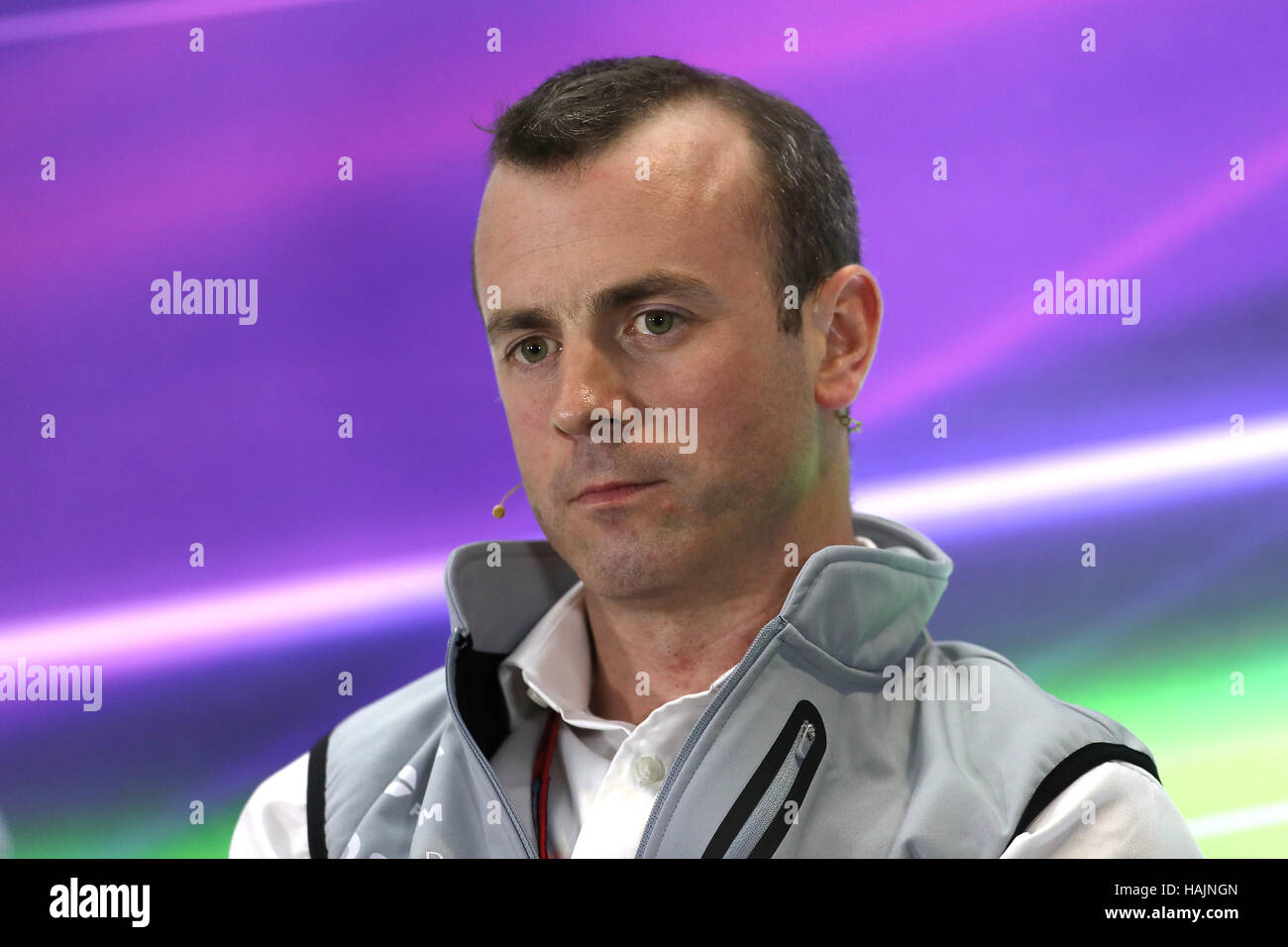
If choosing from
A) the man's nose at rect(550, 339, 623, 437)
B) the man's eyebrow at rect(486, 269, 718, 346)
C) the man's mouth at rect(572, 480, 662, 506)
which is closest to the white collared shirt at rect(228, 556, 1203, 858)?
the man's mouth at rect(572, 480, 662, 506)

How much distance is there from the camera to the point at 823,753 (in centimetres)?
167

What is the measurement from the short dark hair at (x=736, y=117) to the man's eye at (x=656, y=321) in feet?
0.57

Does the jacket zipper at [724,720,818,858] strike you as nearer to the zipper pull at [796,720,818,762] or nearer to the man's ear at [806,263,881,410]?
the zipper pull at [796,720,818,762]

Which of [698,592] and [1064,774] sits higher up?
[698,592]

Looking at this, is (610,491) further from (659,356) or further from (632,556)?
(659,356)

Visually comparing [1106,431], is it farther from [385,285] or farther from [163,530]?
[163,530]

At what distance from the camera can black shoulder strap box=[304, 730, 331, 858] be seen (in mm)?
1864

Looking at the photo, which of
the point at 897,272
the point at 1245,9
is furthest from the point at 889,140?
the point at 1245,9

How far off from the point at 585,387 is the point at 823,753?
625 millimetres

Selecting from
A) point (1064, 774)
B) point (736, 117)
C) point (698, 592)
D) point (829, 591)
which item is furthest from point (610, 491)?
point (1064, 774)

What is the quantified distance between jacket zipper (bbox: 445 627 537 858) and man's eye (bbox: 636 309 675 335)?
0.56 m

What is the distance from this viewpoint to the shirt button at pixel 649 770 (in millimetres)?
1714

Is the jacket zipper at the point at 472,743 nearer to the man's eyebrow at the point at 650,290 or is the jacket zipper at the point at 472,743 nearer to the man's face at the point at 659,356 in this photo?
the man's face at the point at 659,356
